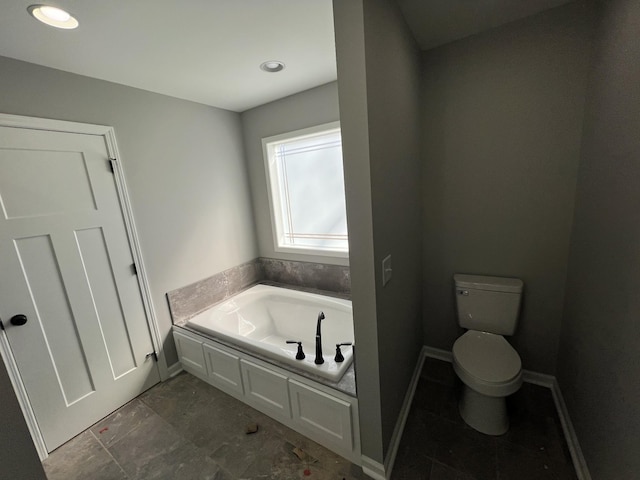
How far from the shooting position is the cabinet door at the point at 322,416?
1.45 m

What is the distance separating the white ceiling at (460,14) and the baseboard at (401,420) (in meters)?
A: 2.26

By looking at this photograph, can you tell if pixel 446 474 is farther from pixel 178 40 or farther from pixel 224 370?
pixel 178 40

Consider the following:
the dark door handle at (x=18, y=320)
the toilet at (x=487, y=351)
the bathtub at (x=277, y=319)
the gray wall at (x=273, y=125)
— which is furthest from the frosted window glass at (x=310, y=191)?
the dark door handle at (x=18, y=320)

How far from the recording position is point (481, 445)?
1519mm

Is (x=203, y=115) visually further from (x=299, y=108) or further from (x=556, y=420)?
(x=556, y=420)

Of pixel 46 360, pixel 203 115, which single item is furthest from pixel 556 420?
pixel 203 115

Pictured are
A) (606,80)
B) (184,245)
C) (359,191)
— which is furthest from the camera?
(184,245)

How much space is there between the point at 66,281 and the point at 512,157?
297cm

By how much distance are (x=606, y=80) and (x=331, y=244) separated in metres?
2.00

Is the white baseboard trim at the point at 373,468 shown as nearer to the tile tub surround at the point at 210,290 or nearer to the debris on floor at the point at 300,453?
the debris on floor at the point at 300,453

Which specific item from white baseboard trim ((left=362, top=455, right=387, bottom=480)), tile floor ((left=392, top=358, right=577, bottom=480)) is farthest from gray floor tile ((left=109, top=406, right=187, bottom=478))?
tile floor ((left=392, top=358, right=577, bottom=480))

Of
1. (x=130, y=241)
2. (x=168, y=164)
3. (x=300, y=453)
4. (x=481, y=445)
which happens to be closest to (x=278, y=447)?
(x=300, y=453)

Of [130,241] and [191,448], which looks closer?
[191,448]

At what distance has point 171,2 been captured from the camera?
3.84ft
